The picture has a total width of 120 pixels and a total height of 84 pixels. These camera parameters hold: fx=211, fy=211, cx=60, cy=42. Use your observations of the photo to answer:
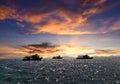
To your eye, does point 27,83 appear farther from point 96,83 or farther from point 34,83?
point 96,83

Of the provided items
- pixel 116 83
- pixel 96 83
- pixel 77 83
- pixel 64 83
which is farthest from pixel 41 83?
pixel 116 83

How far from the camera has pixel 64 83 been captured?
61375 mm

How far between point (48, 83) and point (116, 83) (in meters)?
19.8

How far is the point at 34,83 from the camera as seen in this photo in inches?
2409

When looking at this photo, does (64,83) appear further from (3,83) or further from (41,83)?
(3,83)

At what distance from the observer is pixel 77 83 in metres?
61.9

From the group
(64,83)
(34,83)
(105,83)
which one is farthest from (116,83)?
Result: (34,83)

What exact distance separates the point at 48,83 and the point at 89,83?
12.2m

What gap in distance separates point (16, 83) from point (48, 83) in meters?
9.13

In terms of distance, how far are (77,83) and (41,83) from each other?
34.6 feet

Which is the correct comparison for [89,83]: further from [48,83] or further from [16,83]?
[16,83]

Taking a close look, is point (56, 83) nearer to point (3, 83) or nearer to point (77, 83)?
point (77, 83)

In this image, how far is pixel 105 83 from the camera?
61.8 meters

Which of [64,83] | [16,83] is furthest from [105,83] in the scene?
[16,83]
